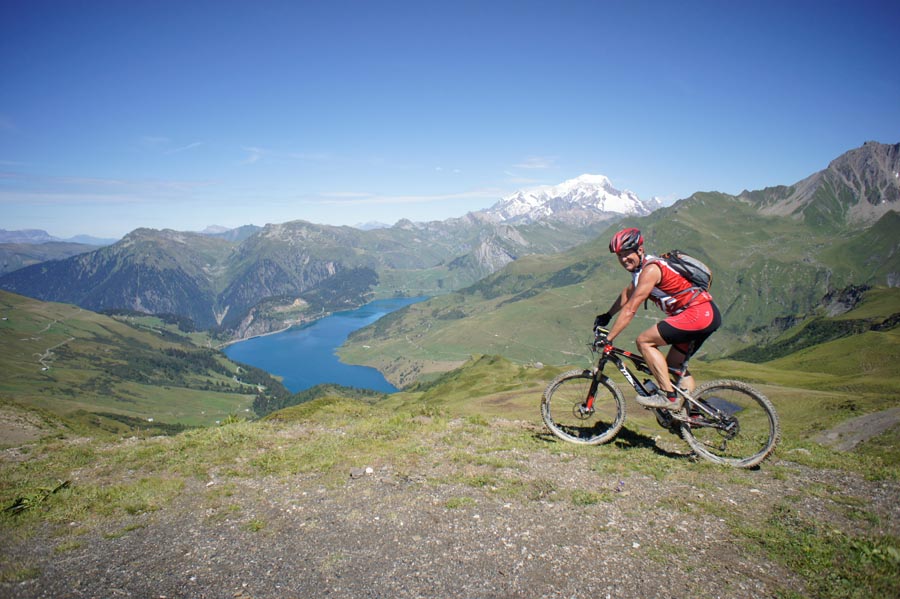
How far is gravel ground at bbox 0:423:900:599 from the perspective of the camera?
6.79 metres

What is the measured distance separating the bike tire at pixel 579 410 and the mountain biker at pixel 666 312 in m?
1.39

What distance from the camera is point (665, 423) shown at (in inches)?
463

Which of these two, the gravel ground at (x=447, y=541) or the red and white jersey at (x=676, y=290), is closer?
the gravel ground at (x=447, y=541)

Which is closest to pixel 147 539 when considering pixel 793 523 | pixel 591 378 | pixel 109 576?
pixel 109 576

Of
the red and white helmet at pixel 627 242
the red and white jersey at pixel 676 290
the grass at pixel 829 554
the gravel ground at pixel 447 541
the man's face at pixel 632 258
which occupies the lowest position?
the gravel ground at pixel 447 541

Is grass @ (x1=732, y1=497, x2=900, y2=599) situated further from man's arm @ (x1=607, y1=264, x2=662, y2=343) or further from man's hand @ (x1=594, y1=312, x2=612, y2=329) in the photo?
man's hand @ (x1=594, y1=312, x2=612, y2=329)

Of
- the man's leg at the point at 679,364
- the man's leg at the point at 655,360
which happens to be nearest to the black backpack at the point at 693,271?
the man's leg at the point at 655,360

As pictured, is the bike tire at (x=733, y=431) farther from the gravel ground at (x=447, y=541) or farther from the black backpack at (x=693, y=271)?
the black backpack at (x=693, y=271)

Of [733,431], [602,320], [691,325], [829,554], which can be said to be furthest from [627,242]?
[829,554]

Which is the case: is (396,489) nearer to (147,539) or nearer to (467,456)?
(467,456)

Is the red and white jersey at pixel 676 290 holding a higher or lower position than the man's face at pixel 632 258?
lower

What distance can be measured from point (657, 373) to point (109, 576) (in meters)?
12.0

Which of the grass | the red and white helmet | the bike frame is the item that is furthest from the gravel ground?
the red and white helmet

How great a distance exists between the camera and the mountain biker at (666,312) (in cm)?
1066
